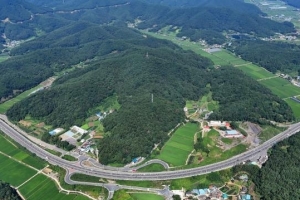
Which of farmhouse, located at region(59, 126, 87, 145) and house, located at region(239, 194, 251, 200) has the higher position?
house, located at region(239, 194, 251, 200)

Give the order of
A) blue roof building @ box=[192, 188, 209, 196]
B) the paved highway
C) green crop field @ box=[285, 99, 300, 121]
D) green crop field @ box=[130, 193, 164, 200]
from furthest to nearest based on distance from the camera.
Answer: green crop field @ box=[285, 99, 300, 121], the paved highway, blue roof building @ box=[192, 188, 209, 196], green crop field @ box=[130, 193, 164, 200]

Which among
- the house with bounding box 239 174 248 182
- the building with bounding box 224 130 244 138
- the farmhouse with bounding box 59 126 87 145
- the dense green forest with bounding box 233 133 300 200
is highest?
the dense green forest with bounding box 233 133 300 200

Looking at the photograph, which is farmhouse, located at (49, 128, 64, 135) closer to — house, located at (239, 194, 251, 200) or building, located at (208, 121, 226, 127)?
building, located at (208, 121, 226, 127)

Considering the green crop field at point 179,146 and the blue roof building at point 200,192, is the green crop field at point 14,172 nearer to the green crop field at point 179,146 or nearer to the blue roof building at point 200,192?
the green crop field at point 179,146

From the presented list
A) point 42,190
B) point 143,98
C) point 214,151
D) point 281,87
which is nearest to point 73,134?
point 42,190

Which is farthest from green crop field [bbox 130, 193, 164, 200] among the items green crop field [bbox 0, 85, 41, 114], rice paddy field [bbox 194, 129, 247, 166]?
green crop field [bbox 0, 85, 41, 114]

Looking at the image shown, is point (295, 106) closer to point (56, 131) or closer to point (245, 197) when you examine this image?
point (245, 197)

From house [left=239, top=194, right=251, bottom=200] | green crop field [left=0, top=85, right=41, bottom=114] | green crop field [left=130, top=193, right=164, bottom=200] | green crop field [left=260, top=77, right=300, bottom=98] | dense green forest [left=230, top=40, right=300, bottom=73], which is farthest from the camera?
A: dense green forest [left=230, top=40, right=300, bottom=73]
